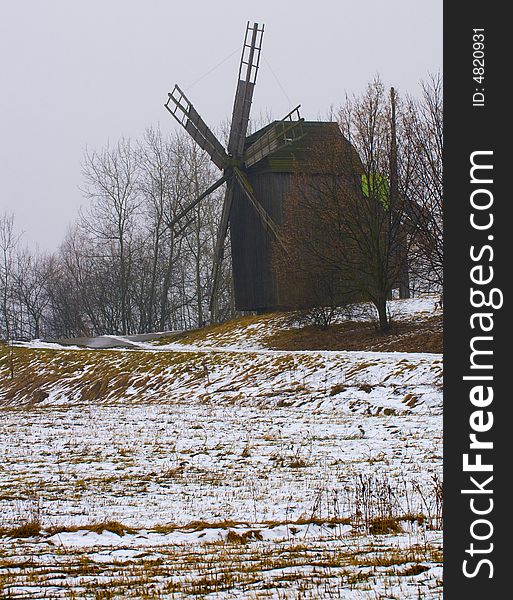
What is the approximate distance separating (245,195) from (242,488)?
3013 centimetres

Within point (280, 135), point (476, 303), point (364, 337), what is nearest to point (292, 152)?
point (280, 135)

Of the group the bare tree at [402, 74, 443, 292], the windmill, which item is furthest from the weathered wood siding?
the bare tree at [402, 74, 443, 292]

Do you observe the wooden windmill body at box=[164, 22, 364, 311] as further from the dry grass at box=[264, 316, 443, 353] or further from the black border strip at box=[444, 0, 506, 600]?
the black border strip at box=[444, 0, 506, 600]

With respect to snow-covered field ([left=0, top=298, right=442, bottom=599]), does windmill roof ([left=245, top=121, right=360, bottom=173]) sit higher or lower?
higher

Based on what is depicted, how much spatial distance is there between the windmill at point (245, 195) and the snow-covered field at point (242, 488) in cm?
1351

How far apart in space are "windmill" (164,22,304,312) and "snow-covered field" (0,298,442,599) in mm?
13508

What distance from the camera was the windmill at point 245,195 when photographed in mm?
38250

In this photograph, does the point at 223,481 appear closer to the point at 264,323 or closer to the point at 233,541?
the point at 233,541

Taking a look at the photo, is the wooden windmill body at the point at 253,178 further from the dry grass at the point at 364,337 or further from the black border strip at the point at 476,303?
the black border strip at the point at 476,303

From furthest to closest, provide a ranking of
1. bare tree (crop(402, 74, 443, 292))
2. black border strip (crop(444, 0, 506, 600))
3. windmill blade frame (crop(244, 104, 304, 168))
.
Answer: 1. windmill blade frame (crop(244, 104, 304, 168))
2. bare tree (crop(402, 74, 443, 292))
3. black border strip (crop(444, 0, 506, 600))

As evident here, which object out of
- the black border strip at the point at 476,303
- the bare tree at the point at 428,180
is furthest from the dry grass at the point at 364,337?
the black border strip at the point at 476,303

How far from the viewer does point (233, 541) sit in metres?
7.59

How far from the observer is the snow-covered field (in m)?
6.00

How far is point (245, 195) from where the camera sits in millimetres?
39812
